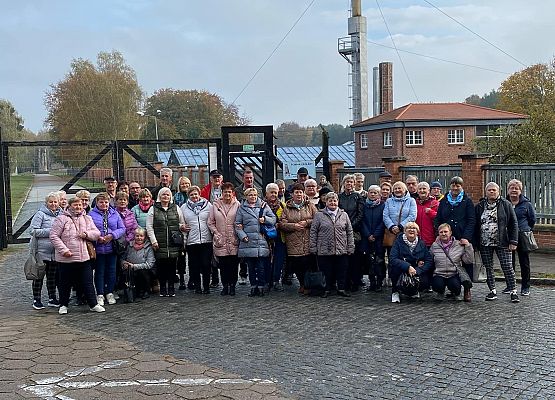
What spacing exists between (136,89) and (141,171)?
30928mm

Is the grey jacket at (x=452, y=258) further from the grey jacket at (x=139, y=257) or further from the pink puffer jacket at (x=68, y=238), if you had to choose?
the pink puffer jacket at (x=68, y=238)

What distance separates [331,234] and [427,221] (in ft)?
4.93

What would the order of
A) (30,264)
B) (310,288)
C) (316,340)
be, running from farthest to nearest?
(310,288) → (30,264) → (316,340)

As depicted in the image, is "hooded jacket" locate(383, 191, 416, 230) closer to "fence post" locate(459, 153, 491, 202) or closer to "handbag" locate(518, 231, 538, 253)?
"handbag" locate(518, 231, 538, 253)

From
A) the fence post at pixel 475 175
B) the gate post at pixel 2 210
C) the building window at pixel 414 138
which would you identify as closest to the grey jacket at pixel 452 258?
the fence post at pixel 475 175

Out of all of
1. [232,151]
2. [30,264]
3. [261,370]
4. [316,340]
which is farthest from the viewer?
[232,151]

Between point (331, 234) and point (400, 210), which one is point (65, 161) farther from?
point (400, 210)

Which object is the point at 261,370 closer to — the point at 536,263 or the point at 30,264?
the point at 30,264

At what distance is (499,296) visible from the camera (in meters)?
10.0

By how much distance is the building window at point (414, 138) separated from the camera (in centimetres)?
4756

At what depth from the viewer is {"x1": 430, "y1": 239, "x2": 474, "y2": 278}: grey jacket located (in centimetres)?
952

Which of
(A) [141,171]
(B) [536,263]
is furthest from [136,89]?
(B) [536,263]

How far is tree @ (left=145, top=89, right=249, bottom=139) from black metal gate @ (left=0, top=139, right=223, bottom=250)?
52.5m

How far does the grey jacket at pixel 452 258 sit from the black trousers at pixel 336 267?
1389mm
